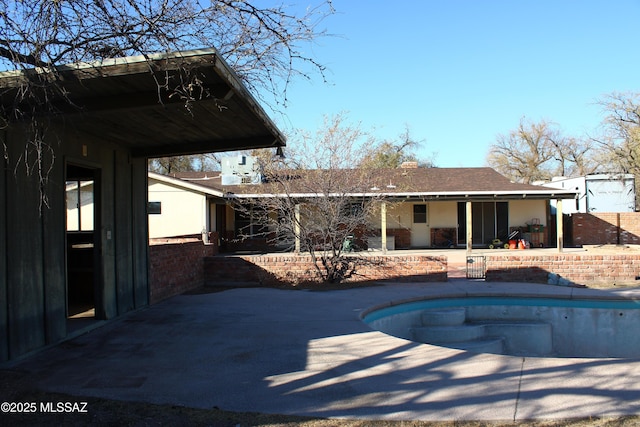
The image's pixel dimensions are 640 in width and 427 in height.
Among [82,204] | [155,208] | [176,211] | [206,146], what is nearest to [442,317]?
[206,146]

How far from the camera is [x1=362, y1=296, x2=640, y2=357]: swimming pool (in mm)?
9539

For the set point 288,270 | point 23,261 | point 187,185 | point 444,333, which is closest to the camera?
point 23,261

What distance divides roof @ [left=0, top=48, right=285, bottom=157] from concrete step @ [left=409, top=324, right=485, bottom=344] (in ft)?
14.7

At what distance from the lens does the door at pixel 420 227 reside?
933 inches

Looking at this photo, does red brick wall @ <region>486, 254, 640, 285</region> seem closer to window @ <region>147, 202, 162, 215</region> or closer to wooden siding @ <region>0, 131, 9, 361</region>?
wooden siding @ <region>0, 131, 9, 361</region>

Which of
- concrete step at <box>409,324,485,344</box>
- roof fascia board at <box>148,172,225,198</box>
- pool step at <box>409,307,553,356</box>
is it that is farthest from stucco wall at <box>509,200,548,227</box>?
concrete step at <box>409,324,485,344</box>

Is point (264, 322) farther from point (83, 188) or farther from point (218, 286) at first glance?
point (83, 188)

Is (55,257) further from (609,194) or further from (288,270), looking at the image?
(609,194)

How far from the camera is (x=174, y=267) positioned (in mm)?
10734

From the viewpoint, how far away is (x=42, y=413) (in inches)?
164

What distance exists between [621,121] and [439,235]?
18581mm

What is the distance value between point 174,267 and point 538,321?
801 cm


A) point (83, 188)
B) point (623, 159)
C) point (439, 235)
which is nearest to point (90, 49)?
point (83, 188)

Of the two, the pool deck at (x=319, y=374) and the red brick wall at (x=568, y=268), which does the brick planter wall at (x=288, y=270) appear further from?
the pool deck at (x=319, y=374)
